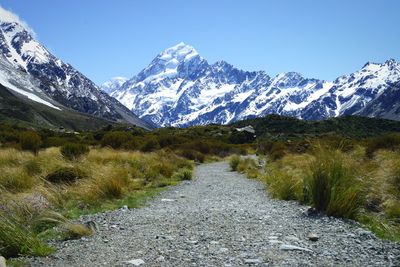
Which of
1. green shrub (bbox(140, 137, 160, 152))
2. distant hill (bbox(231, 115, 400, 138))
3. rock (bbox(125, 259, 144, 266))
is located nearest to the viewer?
rock (bbox(125, 259, 144, 266))

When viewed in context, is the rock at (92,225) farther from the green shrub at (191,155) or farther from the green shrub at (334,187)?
the green shrub at (191,155)

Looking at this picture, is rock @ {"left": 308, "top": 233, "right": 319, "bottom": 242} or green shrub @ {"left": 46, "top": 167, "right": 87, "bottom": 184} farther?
green shrub @ {"left": 46, "top": 167, "right": 87, "bottom": 184}

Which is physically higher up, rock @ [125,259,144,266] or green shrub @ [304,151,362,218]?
green shrub @ [304,151,362,218]

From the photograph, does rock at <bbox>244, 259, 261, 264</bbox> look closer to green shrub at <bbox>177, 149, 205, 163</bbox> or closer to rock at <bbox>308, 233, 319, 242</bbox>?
rock at <bbox>308, 233, 319, 242</bbox>

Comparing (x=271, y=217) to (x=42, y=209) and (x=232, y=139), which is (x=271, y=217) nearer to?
(x=42, y=209)

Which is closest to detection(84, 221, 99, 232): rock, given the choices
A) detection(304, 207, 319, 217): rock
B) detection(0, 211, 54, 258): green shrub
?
detection(0, 211, 54, 258): green shrub

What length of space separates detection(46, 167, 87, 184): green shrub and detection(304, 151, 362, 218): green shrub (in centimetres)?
808

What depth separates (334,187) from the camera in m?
9.48

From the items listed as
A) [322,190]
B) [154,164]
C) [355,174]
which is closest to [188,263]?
[322,190]

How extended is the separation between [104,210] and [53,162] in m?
6.86

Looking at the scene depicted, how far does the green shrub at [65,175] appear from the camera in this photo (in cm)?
1475

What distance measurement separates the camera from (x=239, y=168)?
88.9ft

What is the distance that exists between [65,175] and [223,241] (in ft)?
29.1

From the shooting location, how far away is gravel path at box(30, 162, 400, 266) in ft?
21.4
